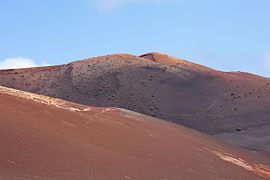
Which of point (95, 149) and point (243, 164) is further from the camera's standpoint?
point (243, 164)

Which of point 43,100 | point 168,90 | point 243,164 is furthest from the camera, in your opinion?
point 168,90

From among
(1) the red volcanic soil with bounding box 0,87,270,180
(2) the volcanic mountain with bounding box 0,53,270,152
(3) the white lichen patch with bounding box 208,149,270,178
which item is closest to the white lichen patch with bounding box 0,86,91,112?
(1) the red volcanic soil with bounding box 0,87,270,180

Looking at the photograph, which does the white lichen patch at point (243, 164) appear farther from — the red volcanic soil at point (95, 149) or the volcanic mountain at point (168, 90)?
the volcanic mountain at point (168, 90)

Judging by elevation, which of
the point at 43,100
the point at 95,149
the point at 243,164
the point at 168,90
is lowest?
the point at 243,164

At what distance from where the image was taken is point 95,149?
20625 millimetres

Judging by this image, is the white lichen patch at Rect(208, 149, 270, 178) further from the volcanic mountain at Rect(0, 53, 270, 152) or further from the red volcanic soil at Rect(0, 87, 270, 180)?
the volcanic mountain at Rect(0, 53, 270, 152)

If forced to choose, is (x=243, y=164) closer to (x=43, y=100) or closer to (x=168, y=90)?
(x=43, y=100)

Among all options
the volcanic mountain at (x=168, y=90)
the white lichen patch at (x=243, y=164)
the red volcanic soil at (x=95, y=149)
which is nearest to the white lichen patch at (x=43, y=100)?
the red volcanic soil at (x=95, y=149)

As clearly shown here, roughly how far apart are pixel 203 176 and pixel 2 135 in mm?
8879

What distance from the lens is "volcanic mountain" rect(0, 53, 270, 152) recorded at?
57000 millimetres

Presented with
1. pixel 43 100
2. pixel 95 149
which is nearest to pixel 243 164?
pixel 43 100

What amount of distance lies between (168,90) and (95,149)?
4527 centimetres

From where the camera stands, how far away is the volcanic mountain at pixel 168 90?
187ft

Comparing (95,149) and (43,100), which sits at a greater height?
(43,100)
